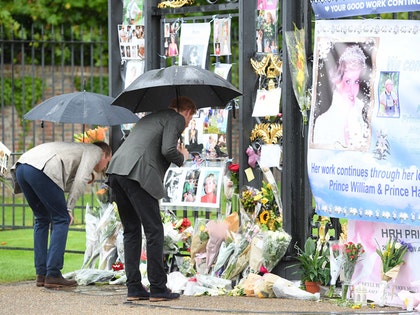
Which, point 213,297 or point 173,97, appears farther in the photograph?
point 173,97

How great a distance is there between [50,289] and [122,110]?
1.69m

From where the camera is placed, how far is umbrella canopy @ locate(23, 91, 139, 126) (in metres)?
9.55

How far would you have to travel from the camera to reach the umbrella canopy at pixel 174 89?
8.70 meters

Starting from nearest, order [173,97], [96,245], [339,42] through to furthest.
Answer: [339,42], [173,97], [96,245]

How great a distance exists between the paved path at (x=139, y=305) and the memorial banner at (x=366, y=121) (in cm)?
81

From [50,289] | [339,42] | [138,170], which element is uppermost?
[339,42]

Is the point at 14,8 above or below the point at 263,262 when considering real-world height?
above

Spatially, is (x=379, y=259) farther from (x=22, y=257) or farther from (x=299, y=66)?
(x=22, y=257)

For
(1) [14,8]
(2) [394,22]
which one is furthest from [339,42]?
(1) [14,8]

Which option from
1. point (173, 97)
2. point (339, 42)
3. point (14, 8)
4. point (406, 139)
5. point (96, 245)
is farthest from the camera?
point (14, 8)

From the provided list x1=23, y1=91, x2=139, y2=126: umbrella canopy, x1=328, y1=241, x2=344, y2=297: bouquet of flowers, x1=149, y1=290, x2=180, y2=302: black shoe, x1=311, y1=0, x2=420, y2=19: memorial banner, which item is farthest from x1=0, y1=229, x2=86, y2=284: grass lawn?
x1=311, y1=0, x2=420, y2=19: memorial banner

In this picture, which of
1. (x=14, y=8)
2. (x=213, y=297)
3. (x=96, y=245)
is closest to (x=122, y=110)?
(x=96, y=245)

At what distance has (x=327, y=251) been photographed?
881cm

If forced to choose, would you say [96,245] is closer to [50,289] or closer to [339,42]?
[50,289]
